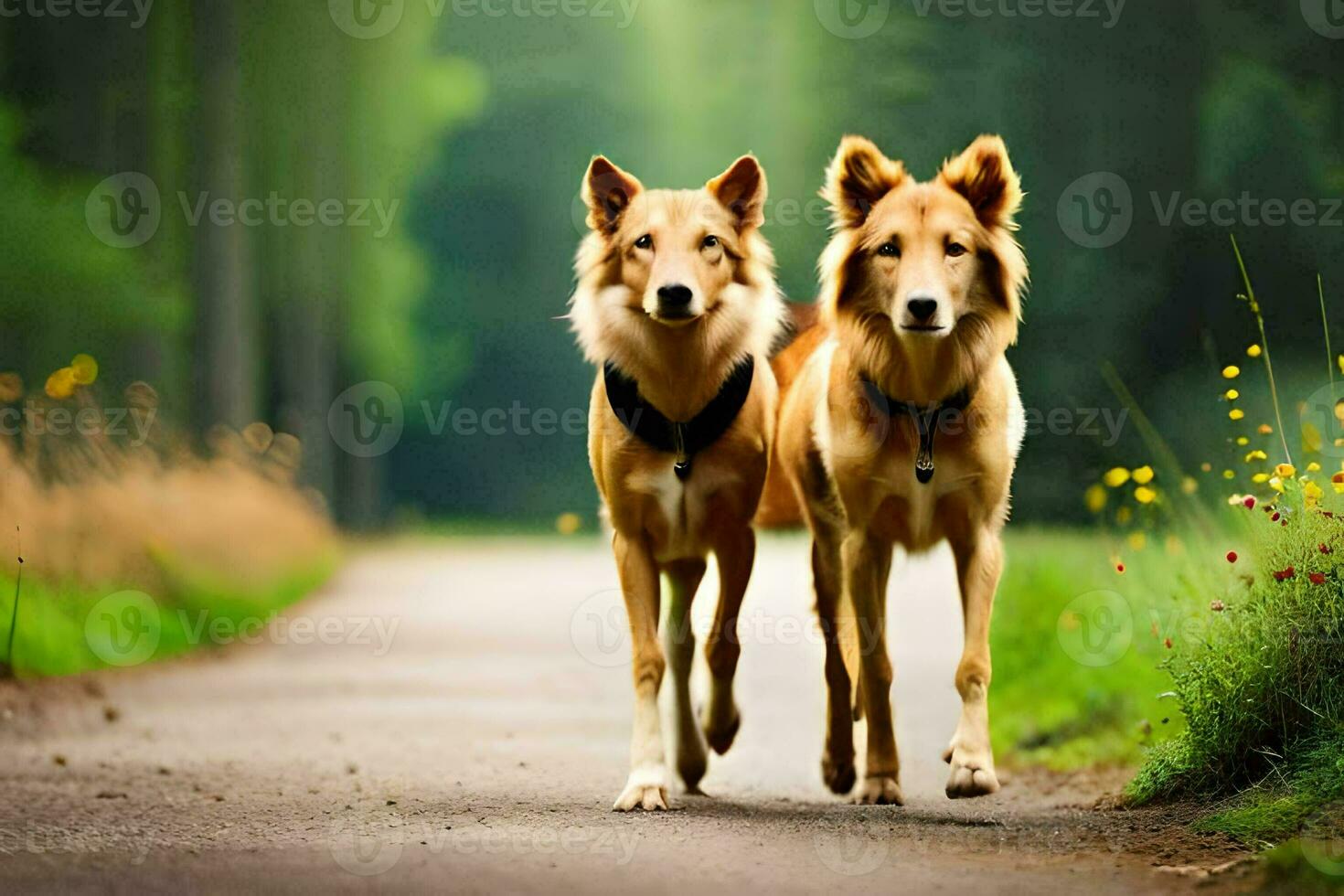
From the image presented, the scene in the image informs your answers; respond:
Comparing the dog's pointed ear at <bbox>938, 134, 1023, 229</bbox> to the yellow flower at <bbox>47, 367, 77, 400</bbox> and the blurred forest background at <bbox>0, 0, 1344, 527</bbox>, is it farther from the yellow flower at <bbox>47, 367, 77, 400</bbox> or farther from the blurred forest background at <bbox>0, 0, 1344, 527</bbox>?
A: the yellow flower at <bbox>47, 367, 77, 400</bbox>

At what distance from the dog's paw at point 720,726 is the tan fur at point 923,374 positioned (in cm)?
77

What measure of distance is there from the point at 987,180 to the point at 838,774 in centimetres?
266

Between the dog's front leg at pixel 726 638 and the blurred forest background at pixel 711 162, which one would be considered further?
the blurred forest background at pixel 711 162

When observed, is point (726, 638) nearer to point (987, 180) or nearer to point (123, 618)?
point (987, 180)

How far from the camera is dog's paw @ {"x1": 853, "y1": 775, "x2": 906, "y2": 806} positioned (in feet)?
20.4

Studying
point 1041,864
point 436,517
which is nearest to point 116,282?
point 1041,864

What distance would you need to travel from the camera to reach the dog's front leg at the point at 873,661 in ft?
19.7

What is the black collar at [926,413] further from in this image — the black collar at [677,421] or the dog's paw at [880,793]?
the dog's paw at [880,793]

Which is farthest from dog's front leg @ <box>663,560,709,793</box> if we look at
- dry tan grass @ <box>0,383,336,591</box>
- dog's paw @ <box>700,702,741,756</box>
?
dry tan grass @ <box>0,383,336,591</box>

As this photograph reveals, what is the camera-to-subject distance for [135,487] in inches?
481

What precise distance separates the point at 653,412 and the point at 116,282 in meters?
10.6

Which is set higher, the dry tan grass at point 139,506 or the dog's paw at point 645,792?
the dry tan grass at point 139,506

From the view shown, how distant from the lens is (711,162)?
2944 cm

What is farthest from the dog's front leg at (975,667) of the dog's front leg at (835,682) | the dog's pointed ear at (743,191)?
the dog's pointed ear at (743,191)
